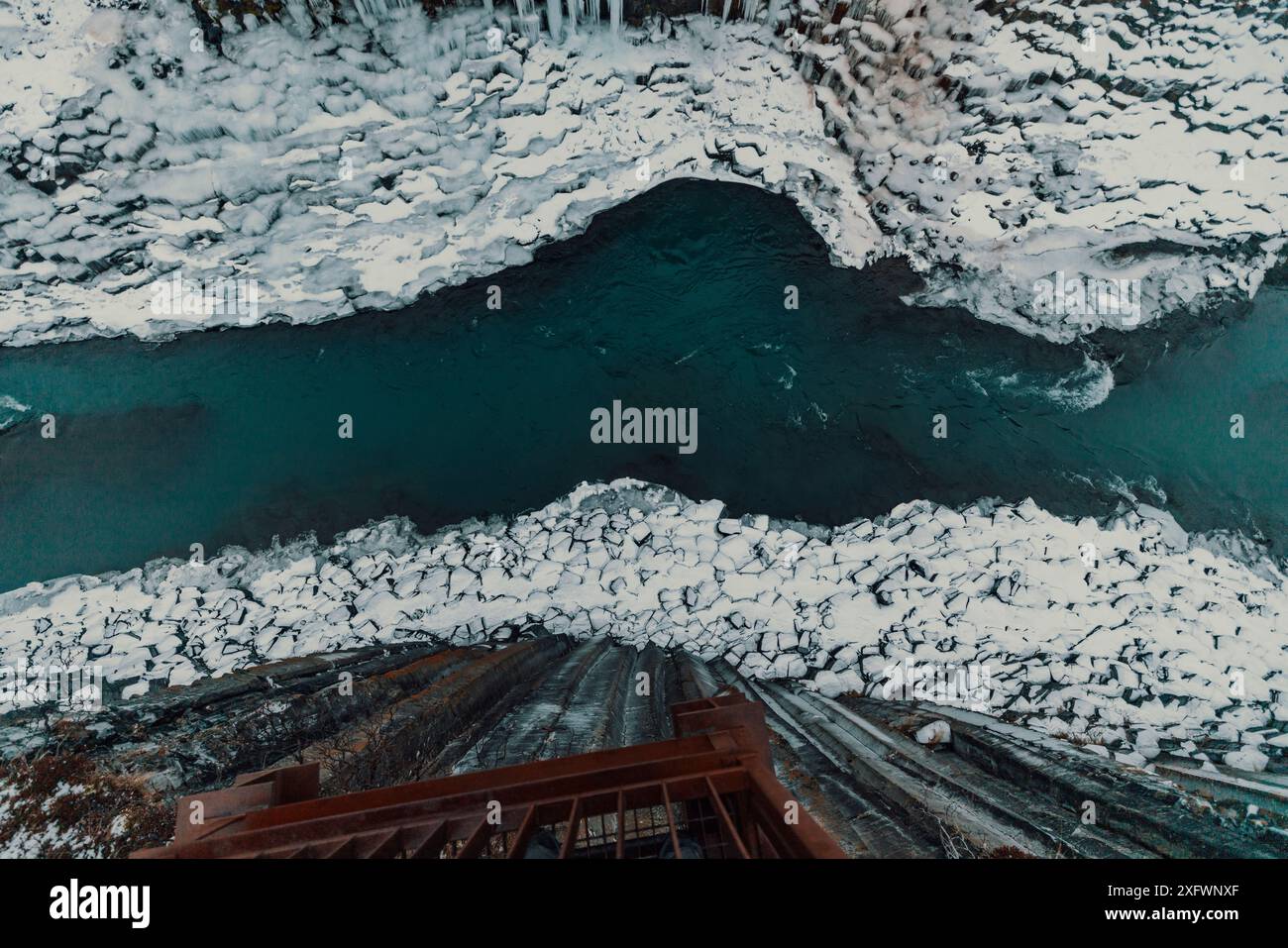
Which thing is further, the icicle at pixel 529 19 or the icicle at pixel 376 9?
the icicle at pixel 529 19

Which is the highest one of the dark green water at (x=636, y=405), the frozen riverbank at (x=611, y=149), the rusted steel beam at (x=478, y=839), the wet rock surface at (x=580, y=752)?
the frozen riverbank at (x=611, y=149)

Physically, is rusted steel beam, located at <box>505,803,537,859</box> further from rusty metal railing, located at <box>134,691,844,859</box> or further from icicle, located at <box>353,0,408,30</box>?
icicle, located at <box>353,0,408,30</box>

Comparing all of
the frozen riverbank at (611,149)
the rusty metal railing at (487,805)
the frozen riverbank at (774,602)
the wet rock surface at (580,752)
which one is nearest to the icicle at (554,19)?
the frozen riverbank at (611,149)

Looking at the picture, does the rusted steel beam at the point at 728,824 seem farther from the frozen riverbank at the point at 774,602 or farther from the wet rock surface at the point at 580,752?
the frozen riverbank at the point at 774,602

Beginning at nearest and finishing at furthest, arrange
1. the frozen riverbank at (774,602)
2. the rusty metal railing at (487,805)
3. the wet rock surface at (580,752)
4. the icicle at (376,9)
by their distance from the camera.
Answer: the rusty metal railing at (487,805) → the wet rock surface at (580,752) → the frozen riverbank at (774,602) → the icicle at (376,9)

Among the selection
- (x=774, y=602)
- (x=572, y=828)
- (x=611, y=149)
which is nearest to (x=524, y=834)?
(x=572, y=828)

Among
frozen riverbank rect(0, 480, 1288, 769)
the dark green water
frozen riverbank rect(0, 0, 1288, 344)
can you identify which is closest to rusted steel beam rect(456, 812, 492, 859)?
frozen riverbank rect(0, 480, 1288, 769)
